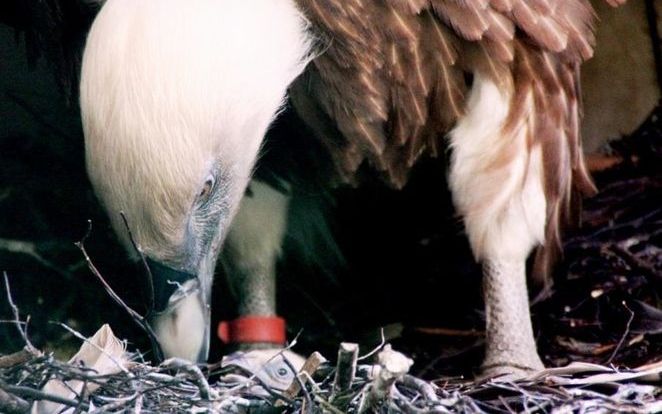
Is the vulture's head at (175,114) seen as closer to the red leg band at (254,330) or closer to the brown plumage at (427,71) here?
the brown plumage at (427,71)

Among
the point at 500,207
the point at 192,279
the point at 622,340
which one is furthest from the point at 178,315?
the point at 622,340

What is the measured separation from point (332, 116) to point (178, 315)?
496 millimetres

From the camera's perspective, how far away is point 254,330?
288 cm

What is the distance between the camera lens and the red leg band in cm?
288

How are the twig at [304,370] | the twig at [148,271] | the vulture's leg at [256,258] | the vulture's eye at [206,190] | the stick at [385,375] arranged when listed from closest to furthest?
the stick at [385,375] < the twig at [304,370] < the twig at [148,271] < the vulture's eye at [206,190] < the vulture's leg at [256,258]

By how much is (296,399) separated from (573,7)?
111 cm

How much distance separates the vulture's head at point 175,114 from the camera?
91.7 inches

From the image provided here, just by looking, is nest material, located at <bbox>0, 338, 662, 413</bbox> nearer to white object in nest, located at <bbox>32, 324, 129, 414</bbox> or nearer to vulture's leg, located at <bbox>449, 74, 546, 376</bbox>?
white object in nest, located at <bbox>32, 324, 129, 414</bbox>

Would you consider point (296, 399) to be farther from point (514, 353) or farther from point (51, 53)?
point (51, 53)

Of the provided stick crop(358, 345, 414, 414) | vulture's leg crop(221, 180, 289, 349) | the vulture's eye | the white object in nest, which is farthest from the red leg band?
stick crop(358, 345, 414, 414)

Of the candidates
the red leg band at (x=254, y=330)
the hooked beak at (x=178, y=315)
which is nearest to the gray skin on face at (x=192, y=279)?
the hooked beak at (x=178, y=315)

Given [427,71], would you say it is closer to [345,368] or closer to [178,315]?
Result: [178,315]

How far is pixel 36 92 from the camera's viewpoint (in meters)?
3.02

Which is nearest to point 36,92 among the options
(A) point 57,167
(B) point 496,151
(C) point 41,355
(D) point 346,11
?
(A) point 57,167
